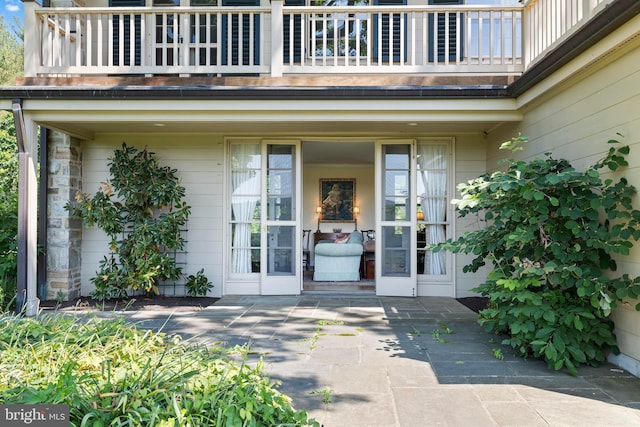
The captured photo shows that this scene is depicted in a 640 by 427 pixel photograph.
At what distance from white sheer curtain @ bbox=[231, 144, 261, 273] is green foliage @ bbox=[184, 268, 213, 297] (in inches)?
18.2

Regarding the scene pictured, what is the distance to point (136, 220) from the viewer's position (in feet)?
17.7

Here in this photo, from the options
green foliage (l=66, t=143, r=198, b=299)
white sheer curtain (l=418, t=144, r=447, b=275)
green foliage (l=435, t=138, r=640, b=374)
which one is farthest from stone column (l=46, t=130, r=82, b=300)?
green foliage (l=435, t=138, r=640, b=374)

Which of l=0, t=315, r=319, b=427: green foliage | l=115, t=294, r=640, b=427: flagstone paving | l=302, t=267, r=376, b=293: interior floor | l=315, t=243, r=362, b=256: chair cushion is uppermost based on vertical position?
l=315, t=243, r=362, b=256: chair cushion

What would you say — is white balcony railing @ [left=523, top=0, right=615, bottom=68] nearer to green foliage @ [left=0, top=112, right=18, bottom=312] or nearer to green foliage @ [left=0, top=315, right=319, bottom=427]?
green foliage @ [left=0, top=315, right=319, bottom=427]

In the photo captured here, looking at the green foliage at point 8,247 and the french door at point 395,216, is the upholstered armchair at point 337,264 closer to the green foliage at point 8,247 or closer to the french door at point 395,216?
the french door at point 395,216

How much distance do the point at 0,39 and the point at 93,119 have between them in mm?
12145

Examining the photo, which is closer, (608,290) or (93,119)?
(608,290)

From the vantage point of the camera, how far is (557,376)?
9.41 ft

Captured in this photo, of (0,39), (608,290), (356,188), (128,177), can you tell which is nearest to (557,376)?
(608,290)

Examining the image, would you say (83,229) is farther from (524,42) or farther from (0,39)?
(0,39)

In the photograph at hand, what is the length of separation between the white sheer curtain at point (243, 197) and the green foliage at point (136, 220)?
0.71 m

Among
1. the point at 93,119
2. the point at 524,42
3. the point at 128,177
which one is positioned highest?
the point at 524,42

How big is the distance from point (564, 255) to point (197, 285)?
4.35 metres

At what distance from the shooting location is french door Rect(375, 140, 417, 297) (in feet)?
18.9
